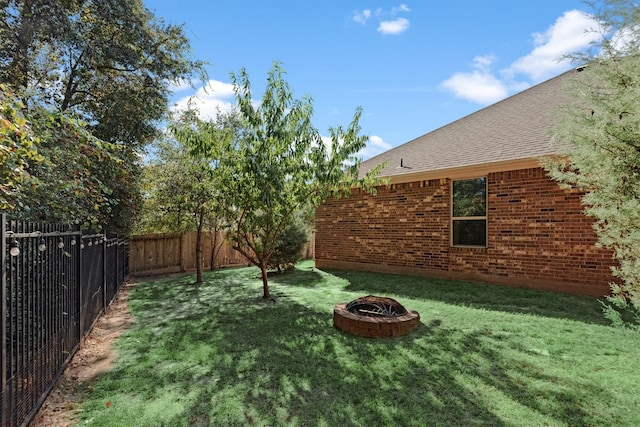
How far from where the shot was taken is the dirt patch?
298cm

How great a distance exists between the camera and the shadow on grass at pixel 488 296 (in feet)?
19.8

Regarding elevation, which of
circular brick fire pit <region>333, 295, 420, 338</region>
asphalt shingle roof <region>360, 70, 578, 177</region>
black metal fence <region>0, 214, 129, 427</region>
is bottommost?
circular brick fire pit <region>333, 295, 420, 338</region>

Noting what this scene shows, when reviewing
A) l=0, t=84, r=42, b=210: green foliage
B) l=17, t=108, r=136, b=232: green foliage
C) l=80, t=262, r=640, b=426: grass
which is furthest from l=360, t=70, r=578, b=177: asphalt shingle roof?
l=0, t=84, r=42, b=210: green foliage

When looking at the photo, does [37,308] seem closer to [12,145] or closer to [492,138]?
[12,145]

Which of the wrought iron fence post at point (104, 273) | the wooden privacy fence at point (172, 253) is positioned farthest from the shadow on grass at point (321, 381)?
the wooden privacy fence at point (172, 253)

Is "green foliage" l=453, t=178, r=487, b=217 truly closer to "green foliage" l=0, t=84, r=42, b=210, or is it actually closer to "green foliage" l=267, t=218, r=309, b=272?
"green foliage" l=267, t=218, r=309, b=272

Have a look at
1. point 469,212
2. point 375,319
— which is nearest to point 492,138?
point 469,212

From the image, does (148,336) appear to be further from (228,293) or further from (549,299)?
(549,299)

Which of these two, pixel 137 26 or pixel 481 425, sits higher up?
pixel 137 26

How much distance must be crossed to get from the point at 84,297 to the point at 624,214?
20.9ft

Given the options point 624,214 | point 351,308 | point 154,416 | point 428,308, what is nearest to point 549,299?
point 428,308

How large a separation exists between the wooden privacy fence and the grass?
19.7 feet

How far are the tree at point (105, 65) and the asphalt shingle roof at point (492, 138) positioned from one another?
7.12 m

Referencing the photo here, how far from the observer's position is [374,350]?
437 centimetres
